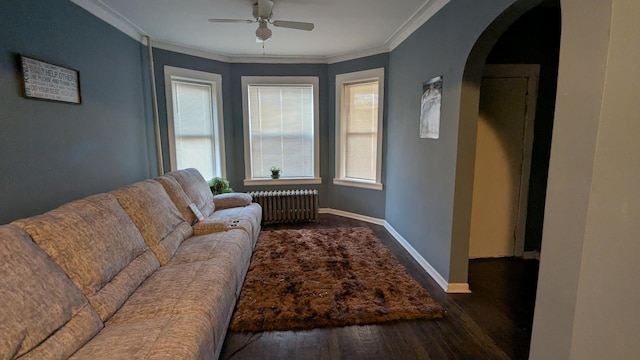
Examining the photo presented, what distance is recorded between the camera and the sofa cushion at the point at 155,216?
2121 mm

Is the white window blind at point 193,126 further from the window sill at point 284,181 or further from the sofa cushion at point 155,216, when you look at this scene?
the sofa cushion at point 155,216

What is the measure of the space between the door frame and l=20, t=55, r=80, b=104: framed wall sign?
371cm

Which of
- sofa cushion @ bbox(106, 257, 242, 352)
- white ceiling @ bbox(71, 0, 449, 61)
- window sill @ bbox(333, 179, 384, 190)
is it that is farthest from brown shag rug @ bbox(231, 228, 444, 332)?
white ceiling @ bbox(71, 0, 449, 61)

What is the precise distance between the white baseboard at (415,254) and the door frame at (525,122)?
1.11 m

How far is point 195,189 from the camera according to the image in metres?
3.27

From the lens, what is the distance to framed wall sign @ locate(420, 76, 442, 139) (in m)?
2.71

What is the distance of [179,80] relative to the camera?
409 cm

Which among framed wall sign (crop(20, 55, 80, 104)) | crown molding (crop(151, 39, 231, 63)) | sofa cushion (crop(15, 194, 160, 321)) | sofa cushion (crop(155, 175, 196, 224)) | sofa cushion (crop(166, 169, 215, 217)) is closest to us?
sofa cushion (crop(15, 194, 160, 321))

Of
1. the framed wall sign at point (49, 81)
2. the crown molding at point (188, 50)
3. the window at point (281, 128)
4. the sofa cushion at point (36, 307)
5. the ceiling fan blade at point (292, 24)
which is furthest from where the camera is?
the window at point (281, 128)

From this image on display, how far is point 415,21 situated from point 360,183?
7.66 feet

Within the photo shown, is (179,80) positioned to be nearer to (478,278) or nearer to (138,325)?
(138,325)

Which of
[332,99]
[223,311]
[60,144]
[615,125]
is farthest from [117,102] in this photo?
[615,125]

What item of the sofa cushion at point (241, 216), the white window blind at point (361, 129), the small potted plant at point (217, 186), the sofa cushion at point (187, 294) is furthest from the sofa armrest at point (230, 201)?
the white window blind at point (361, 129)

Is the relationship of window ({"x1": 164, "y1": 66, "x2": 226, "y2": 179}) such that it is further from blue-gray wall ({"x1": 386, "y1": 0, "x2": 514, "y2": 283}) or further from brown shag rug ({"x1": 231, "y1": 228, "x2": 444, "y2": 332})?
blue-gray wall ({"x1": 386, "y1": 0, "x2": 514, "y2": 283})
